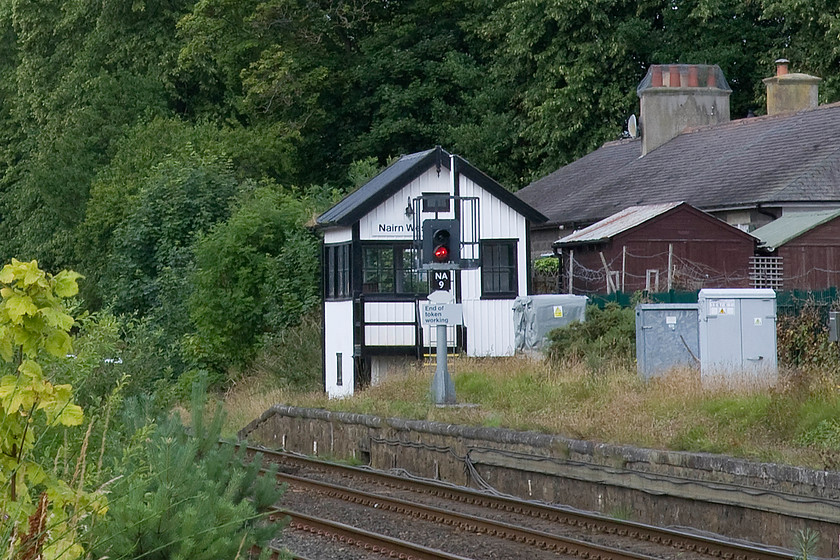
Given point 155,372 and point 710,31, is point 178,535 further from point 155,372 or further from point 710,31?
point 710,31

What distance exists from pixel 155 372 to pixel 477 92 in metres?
30.1

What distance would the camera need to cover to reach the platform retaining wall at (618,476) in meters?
11.7

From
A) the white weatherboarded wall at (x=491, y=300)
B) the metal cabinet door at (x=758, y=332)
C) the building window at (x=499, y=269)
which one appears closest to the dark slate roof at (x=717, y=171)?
the white weatherboarded wall at (x=491, y=300)

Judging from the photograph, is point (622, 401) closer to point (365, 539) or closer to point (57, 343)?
point (365, 539)

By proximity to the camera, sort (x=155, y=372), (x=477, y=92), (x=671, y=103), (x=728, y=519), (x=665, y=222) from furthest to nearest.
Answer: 1. (x=477, y=92)
2. (x=671, y=103)
3. (x=665, y=222)
4. (x=155, y=372)
5. (x=728, y=519)

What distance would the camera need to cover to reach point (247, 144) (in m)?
42.9

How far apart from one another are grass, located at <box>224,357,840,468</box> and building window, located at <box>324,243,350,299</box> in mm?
3448

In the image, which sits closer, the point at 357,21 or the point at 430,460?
the point at 430,460

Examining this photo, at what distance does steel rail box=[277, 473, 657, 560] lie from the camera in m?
11.3

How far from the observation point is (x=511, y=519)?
45.4 ft

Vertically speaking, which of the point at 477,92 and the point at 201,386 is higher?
the point at 477,92

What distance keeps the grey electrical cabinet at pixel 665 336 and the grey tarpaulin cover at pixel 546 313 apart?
388 cm

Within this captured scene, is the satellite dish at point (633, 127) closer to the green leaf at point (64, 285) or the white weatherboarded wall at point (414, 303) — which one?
the white weatherboarded wall at point (414, 303)

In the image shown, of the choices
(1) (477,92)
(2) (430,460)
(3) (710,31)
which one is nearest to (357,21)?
(1) (477,92)
